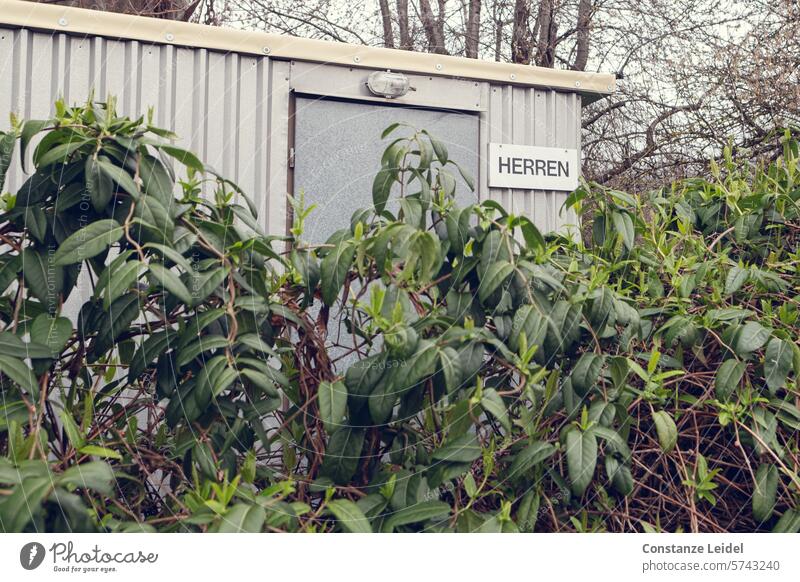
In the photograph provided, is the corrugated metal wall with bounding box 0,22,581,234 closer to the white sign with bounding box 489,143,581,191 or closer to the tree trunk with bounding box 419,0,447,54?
the white sign with bounding box 489,143,581,191

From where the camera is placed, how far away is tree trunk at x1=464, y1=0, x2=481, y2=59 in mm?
5863

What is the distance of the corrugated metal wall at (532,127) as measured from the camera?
3.34 meters

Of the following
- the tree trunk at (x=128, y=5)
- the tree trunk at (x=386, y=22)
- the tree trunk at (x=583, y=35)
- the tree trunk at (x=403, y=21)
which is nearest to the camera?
the tree trunk at (x=128, y=5)

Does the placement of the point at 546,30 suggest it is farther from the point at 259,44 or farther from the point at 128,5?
the point at 259,44

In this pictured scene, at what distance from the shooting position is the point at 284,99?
3020 mm

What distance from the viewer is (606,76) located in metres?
3.48

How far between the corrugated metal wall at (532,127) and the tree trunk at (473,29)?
258 centimetres

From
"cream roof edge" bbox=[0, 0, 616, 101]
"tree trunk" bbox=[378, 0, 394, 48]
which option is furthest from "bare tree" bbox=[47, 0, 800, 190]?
"cream roof edge" bbox=[0, 0, 616, 101]

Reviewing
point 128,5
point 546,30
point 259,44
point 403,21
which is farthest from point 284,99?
point 546,30

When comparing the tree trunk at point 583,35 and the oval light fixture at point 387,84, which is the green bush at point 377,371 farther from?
the tree trunk at point 583,35

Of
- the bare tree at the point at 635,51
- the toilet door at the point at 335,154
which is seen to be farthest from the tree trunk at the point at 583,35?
the toilet door at the point at 335,154
